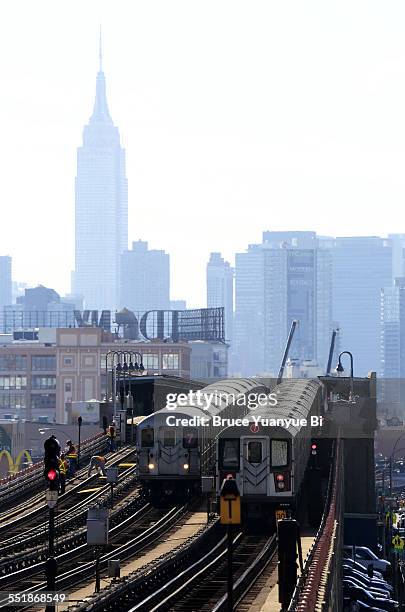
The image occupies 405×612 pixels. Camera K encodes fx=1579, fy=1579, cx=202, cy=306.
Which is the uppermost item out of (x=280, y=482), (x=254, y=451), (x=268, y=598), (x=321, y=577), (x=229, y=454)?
(x=254, y=451)

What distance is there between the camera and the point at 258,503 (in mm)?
51219

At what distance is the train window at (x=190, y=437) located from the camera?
5700 centimetres

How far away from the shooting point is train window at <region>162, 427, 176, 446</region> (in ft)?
188

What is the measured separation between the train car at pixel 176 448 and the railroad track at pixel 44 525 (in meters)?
1.76

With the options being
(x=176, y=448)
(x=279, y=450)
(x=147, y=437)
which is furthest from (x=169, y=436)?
(x=279, y=450)

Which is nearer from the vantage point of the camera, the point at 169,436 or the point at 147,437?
the point at 169,436

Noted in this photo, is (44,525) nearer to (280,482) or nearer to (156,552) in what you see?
(156,552)

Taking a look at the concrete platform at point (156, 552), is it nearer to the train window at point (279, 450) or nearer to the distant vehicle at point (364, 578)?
the train window at point (279, 450)

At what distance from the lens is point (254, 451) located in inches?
1998

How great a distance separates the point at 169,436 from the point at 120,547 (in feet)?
28.7

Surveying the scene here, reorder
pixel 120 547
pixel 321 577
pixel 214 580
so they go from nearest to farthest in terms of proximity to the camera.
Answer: pixel 321 577, pixel 214 580, pixel 120 547

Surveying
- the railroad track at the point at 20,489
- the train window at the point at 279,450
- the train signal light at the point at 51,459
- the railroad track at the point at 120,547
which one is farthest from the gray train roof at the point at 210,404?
the train signal light at the point at 51,459

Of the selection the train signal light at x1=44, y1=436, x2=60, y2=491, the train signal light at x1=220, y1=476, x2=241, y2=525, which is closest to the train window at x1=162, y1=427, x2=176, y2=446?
the train signal light at x1=44, y1=436, x2=60, y2=491

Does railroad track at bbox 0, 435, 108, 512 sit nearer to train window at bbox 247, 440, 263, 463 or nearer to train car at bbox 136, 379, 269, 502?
train car at bbox 136, 379, 269, 502
